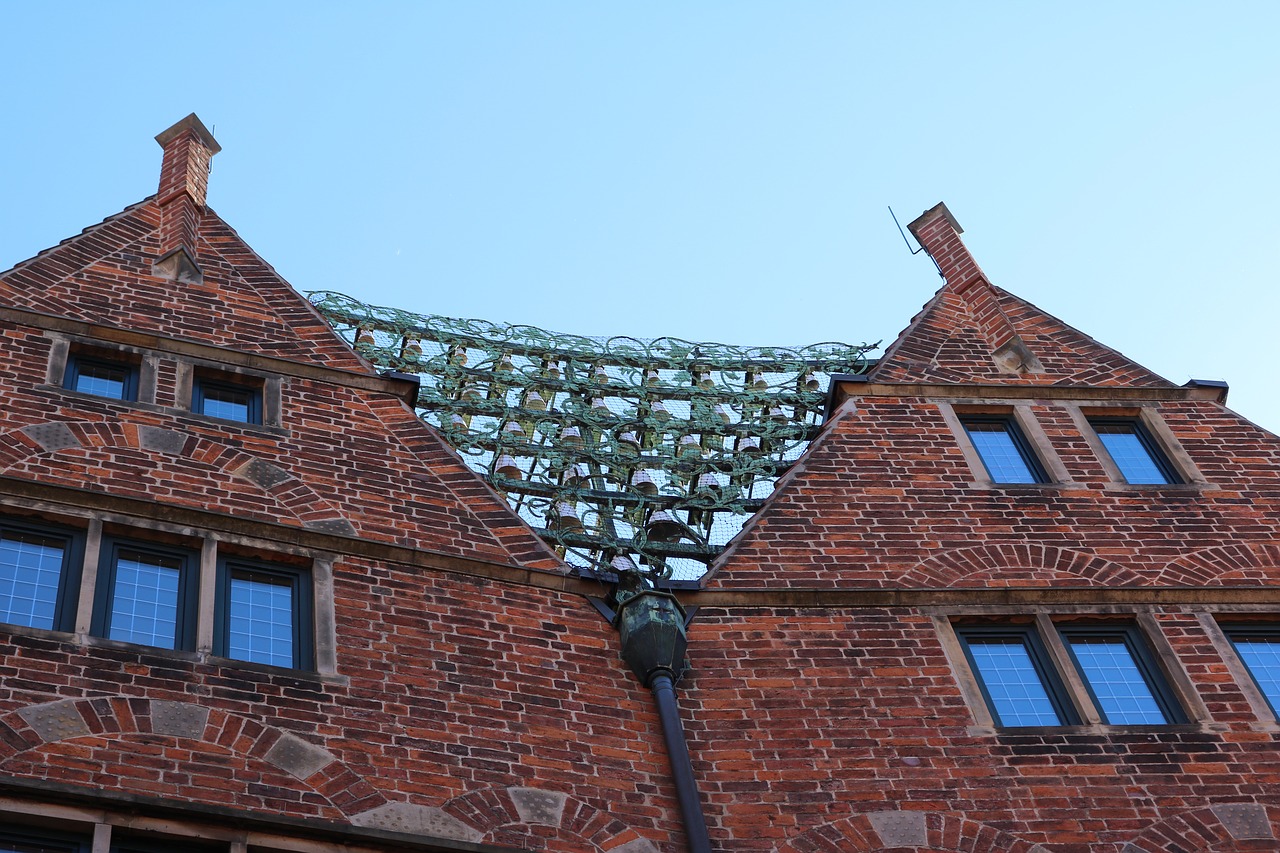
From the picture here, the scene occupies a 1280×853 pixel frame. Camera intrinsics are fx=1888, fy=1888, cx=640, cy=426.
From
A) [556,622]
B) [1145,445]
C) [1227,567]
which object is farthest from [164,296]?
[1227,567]

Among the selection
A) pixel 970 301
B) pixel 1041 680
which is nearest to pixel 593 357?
pixel 970 301

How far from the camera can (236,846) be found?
11.9 metres

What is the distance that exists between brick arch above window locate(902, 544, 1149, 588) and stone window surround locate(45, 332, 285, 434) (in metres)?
5.67

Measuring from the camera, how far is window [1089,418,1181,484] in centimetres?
1770

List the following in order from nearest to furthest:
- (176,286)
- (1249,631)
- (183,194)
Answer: (1249,631) → (176,286) → (183,194)

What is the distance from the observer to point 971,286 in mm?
20484

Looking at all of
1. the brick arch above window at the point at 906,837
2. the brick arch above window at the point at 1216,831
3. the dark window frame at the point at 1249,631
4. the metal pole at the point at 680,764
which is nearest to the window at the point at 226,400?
the metal pole at the point at 680,764

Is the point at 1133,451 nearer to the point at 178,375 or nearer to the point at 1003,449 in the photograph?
the point at 1003,449

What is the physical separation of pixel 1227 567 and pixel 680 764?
575 centimetres

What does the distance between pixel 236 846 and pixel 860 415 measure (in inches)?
324

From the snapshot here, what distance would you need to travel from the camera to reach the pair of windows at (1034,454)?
17.6 metres

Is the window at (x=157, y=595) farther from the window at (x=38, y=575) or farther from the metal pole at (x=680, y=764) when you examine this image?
the metal pole at (x=680, y=764)

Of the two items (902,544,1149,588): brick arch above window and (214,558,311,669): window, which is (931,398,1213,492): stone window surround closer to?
(902,544,1149,588): brick arch above window

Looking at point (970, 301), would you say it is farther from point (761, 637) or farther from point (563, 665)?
point (563, 665)
